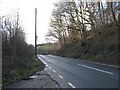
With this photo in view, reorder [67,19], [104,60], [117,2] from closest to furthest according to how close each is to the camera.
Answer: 1. [104,60]
2. [117,2]
3. [67,19]

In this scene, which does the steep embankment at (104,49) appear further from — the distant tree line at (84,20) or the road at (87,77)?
the road at (87,77)

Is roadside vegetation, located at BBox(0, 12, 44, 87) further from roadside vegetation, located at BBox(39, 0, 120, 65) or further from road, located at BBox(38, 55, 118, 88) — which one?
roadside vegetation, located at BBox(39, 0, 120, 65)

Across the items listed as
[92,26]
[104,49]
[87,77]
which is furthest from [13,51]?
[92,26]

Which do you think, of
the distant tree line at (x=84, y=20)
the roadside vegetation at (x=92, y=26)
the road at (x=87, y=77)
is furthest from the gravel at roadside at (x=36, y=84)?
the distant tree line at (x=84, y=20)

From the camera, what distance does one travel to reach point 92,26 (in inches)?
2190

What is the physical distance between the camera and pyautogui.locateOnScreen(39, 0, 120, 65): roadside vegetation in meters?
39.5

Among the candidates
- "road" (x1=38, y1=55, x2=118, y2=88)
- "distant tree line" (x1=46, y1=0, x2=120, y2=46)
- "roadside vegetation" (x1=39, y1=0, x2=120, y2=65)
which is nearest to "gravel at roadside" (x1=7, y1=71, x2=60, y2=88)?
"road" (x1=38, y1=55, x2=118, y2=88)

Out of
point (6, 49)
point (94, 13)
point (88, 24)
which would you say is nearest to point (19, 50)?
point (6, 49)

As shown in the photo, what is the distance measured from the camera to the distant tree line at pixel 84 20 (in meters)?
45.9

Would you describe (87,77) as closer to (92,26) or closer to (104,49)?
(104,49)

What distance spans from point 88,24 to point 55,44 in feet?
113

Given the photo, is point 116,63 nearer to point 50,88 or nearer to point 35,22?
point 50,88

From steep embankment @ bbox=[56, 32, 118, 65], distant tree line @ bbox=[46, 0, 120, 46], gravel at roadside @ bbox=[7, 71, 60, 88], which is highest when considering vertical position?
distant tree line @ bbox=[46, 0, 120, 46]

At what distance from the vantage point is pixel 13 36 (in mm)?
29656
